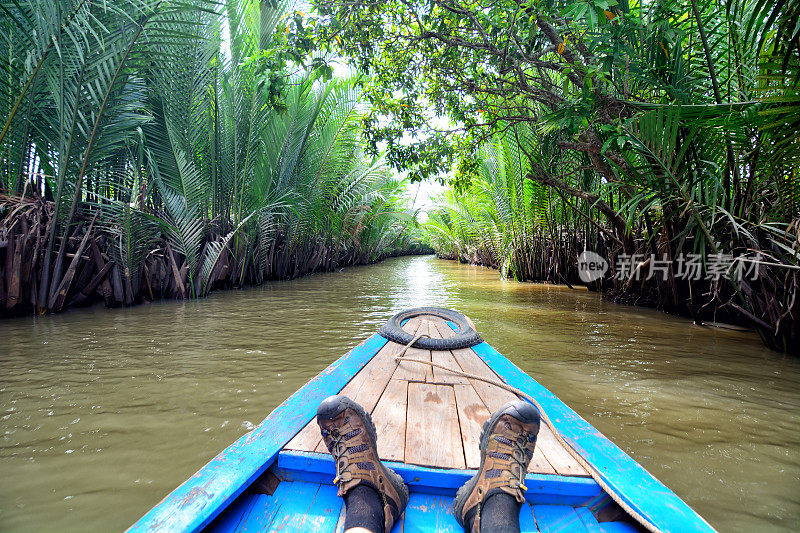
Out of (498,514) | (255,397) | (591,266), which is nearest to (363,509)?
(498,514)

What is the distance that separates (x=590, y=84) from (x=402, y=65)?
3.43m

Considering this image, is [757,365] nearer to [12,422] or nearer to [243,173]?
[12,422]

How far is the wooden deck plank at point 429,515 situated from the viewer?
3.55 ft

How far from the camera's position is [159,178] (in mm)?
6035

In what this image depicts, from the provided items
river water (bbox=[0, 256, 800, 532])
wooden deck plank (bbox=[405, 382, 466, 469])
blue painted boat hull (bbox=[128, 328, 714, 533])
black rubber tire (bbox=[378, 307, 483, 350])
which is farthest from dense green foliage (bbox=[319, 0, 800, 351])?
wooden deck plank (bbox=[405, 382, 466, 469])

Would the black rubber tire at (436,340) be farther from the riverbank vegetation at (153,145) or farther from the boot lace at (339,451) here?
the riverbank vegetation at (153,145)

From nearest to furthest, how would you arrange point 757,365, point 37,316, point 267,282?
point 757,365 < point 37,316 < point 267,282

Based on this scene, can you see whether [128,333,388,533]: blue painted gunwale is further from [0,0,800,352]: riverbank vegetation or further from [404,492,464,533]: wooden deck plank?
[0,0,800,352]: riverbank vegetation

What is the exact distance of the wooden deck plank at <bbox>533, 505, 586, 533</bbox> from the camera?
107 cm

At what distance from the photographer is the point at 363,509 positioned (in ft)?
3.44

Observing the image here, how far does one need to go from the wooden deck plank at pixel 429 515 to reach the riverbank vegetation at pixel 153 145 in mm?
3391

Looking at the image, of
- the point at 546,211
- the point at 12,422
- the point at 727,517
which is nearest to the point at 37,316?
the point at 12,422

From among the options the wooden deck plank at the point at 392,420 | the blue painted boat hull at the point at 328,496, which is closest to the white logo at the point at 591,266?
the wooden deck plank at the point at 392,420

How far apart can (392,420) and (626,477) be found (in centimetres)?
83
